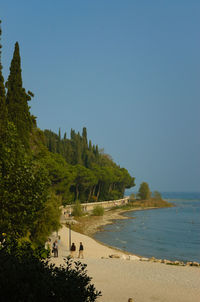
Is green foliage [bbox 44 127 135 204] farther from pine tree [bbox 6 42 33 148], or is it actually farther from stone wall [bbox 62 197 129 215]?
pine tree [bbox 6 42 33 148]

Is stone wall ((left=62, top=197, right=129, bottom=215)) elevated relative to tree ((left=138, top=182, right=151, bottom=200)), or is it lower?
lower

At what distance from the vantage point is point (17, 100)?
27.6m

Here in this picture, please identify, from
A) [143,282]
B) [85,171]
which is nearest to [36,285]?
[143,282]

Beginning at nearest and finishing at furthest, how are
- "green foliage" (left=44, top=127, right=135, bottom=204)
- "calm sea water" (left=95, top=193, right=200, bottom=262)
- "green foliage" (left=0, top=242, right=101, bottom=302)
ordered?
"green foliage" (left=0, top=242, right=101, bottom=302), "calm sea water" (left=95, top=193, right=200, bottom=262), "green foliage" (left=44, top=127, right=135, bottom=204)

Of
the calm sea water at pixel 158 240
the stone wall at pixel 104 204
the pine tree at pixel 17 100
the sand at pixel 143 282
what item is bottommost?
the calm sea water at pixel 158 240

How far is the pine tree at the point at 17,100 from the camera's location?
27.0 meters

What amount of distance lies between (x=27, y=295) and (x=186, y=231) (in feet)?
184

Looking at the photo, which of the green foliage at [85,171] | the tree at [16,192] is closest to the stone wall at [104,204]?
the green foliage at [85,171]

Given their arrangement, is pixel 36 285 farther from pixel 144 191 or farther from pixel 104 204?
pixel 144 191

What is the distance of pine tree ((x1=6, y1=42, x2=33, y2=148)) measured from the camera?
2702 centimetres

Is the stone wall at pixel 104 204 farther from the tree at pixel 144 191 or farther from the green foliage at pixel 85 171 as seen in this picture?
the tree at pixel 144 191

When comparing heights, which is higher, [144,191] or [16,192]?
[16,192]

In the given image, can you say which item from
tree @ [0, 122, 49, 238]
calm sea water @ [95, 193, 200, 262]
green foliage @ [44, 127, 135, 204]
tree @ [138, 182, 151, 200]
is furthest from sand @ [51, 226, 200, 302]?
tree @ [138, 182, 151, 200]

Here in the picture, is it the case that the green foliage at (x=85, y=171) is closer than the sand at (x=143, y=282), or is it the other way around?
the sand at (x=143, y=282)
